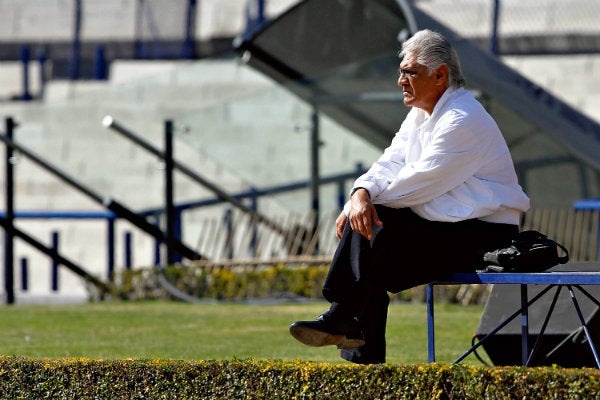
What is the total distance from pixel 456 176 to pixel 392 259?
0.48m

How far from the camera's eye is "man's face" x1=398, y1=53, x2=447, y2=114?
6.84 m

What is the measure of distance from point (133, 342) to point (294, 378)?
4.28 m

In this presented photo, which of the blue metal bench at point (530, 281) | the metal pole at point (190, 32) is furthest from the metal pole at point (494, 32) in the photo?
the blue metal bench at point (530, 281)

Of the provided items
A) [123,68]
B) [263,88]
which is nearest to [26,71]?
[123,68]

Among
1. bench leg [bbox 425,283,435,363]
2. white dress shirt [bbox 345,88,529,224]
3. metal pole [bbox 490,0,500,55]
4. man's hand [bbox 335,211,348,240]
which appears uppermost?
metal pole [bbox 490,0,500,55]

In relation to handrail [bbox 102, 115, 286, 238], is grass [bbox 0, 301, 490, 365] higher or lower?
lower

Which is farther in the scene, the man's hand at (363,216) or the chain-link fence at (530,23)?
the chain-link fence at (530,23)

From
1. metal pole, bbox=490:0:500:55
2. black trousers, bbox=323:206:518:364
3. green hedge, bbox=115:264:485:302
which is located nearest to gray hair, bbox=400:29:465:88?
black trousers, bbox=323:206:518:364

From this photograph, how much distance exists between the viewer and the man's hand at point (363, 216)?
21.4 ft

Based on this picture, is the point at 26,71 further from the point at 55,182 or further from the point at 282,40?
the point at 282,40

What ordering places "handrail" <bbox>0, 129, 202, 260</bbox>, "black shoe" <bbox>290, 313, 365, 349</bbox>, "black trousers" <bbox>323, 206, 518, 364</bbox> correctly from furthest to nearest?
"handrail" <bbox>0, 129, 202, 260</bbox>, "black trousers" <bbox>323, 206, 518, 364</bbox>, "black shoe" <bbox>290, 313, 365, 349</bbox>

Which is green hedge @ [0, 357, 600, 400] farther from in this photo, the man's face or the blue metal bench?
the man's face

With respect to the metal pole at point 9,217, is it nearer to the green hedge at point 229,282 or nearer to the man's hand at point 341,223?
the green hedge at point 229,282

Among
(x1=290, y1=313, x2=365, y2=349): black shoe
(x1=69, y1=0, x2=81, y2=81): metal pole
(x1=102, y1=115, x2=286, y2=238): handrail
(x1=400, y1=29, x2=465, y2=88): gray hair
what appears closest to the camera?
(x1=290, y1=313, x2=365, y2=349): black shoe
